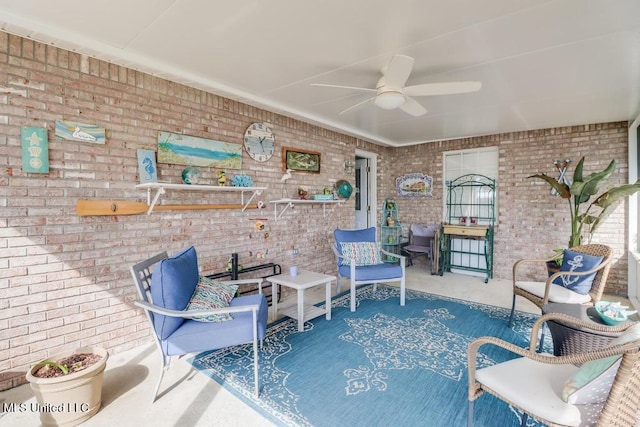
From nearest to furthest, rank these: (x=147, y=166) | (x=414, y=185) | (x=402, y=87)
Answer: (x=402, y=87), (x=147, y=166), (x=414, y=185)

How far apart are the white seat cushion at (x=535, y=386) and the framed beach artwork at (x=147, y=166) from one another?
9.83 ft

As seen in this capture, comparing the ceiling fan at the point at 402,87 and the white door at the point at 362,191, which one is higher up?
the ceiling fan at the point at 402,87

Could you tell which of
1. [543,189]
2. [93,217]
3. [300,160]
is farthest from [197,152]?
[543,189]

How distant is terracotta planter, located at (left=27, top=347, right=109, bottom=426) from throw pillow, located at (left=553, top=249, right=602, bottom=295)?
4.01 m

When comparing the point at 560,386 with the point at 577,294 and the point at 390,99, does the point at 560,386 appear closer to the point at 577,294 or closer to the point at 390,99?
the point at 577,294

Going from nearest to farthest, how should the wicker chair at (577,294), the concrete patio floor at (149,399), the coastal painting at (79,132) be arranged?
the concrete patio floor at (149,399)
the coastal painting at (79,132)
the wicker chair at (577,294)

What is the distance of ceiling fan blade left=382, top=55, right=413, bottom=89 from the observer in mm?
2172

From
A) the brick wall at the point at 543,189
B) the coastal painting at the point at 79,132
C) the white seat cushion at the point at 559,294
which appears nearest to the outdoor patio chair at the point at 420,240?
the brick wall at the point at 543,189

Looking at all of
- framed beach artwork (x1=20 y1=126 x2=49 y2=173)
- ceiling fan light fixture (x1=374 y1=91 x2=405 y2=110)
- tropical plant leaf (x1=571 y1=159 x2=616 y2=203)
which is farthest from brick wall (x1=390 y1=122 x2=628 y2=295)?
framed beach artwork (x1=20 y1=126 x2=49 y2=173)

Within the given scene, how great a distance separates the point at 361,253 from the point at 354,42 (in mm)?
2648

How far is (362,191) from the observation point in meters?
6.45

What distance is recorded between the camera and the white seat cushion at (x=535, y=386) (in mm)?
1346

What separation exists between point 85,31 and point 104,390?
2.60 m

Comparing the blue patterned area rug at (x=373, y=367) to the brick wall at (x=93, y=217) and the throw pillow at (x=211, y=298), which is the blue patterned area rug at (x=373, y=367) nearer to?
the throw pillow at (x=211, y=298)
